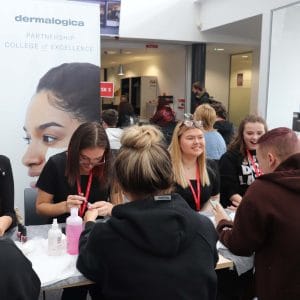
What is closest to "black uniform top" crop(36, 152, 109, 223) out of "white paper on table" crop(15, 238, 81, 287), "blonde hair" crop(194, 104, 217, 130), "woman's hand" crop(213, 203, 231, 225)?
"white paper on table" crop(15, 238, 81, 287)

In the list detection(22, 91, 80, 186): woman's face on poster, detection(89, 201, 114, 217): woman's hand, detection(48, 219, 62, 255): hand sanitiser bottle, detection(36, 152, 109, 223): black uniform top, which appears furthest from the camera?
detection(22, 91, 80, 186): woman's face on poster

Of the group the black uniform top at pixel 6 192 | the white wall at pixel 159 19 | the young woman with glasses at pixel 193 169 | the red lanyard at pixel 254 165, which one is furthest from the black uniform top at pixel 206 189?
the white wall at pixel 159 19

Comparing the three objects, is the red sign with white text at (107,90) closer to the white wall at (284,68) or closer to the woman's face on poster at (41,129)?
the woman's face on poster at (41,129)

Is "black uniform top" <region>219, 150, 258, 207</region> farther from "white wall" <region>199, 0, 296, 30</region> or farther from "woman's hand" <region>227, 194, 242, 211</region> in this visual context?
"white wall" <region>199, 0, 296, 30</region>

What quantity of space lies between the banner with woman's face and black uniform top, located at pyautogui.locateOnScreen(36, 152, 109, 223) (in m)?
1.33

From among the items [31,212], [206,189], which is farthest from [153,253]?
[31,212]

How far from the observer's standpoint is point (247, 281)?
2.20 m

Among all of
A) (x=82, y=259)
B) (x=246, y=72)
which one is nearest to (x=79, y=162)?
(x=82, y=259)

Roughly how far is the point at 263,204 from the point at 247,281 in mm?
835

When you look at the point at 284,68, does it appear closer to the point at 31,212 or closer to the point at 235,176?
the point at 235,176

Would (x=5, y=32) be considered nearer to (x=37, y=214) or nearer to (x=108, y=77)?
(x=37, y=214)

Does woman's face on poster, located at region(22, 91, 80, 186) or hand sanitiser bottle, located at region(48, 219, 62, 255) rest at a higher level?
woman's face on poster, located at region(22, 91, 80, 186)

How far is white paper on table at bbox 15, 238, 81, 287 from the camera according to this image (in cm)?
159

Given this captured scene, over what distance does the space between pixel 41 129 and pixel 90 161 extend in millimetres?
1468
